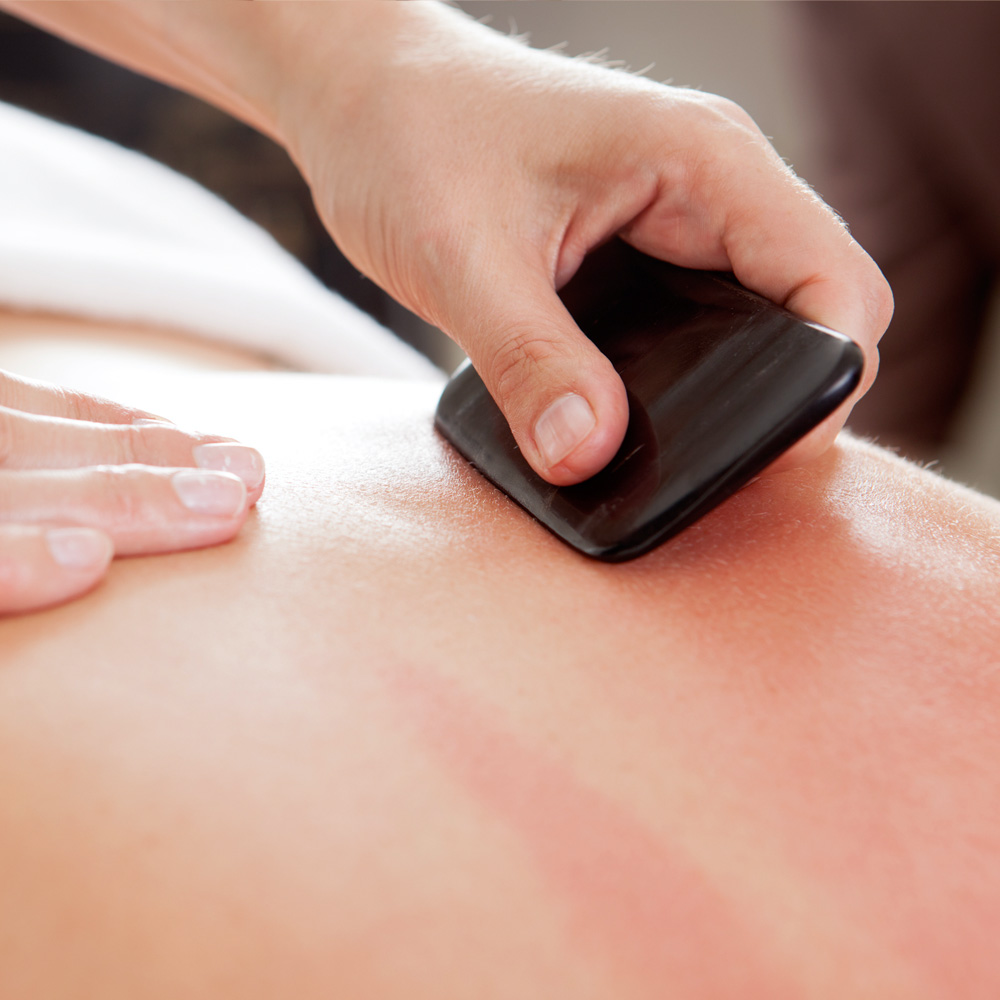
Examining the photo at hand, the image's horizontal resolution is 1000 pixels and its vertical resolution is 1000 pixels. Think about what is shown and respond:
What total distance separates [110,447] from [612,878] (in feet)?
1.36

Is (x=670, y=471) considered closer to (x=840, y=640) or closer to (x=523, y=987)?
(x=840, y=640)

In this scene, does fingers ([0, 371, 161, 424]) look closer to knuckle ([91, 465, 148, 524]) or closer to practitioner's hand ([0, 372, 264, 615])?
practitioner's hand ([0, 372, 264, 615])

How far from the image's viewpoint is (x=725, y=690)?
0.44m

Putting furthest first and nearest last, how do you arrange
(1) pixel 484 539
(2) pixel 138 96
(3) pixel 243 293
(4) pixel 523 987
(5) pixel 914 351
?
1. (2) pixel 138 96
2. (5) pixel 914 351
3. (3) pixel 243 293
4. (1) pixel 484 539
5. (4) pixel 523 987

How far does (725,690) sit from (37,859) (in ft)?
1.07

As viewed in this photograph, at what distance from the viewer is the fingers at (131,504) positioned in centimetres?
49

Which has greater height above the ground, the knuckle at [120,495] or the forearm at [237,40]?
the forearm at [237,40]

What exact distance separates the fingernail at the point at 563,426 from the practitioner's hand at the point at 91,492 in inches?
7.6

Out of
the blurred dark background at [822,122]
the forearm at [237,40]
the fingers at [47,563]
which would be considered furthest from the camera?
the blurred dark background at [822,122]

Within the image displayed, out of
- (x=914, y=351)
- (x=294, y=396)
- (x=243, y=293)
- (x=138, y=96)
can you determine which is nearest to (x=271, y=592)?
(x=294, y=396)

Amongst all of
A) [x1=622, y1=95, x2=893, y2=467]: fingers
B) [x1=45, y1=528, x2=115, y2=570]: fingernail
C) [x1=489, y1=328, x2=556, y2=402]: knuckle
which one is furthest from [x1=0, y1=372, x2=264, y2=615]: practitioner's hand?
[x1=622, y1=95, x2=893, y2=467]: fingers

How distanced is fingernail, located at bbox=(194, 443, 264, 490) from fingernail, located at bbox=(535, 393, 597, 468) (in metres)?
0.19

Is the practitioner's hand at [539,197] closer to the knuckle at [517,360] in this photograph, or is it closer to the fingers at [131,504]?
the knuckle at [517,360]

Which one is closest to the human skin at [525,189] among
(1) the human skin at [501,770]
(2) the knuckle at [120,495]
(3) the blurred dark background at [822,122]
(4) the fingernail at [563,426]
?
(4) the fingernail at [563,426]
